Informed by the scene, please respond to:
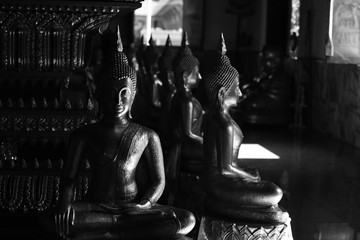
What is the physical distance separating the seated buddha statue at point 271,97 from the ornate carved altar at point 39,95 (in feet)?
23.9

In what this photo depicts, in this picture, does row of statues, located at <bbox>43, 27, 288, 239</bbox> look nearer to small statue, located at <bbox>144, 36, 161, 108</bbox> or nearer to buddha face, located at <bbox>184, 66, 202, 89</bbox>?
buddha face, located at <bbox>184, 66, 202, 89</bbox>

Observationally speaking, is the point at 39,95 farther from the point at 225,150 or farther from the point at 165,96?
the point at 165,96

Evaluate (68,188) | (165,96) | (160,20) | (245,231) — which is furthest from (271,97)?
(68,188)

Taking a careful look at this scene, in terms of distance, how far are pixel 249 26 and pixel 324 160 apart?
348 inches

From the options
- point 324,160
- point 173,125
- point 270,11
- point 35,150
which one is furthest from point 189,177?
point 270,11

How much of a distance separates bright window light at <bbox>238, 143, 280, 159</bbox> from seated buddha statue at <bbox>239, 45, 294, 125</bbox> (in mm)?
2608

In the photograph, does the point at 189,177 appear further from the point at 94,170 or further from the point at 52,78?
the point at 94,170

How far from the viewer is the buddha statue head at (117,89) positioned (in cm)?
350

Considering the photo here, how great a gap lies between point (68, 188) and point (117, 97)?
1.59ft

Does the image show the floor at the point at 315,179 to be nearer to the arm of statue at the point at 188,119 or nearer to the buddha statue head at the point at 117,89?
the arm of statue at the point at 188,119

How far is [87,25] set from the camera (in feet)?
15.1

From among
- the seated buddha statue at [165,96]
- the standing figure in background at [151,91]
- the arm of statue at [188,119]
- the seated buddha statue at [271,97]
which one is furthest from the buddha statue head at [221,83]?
the seated buddha statue at [271,97]

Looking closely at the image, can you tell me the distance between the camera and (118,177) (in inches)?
139

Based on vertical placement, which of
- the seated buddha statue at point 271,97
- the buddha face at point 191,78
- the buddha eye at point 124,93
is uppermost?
the buddha eye at point 124,93
